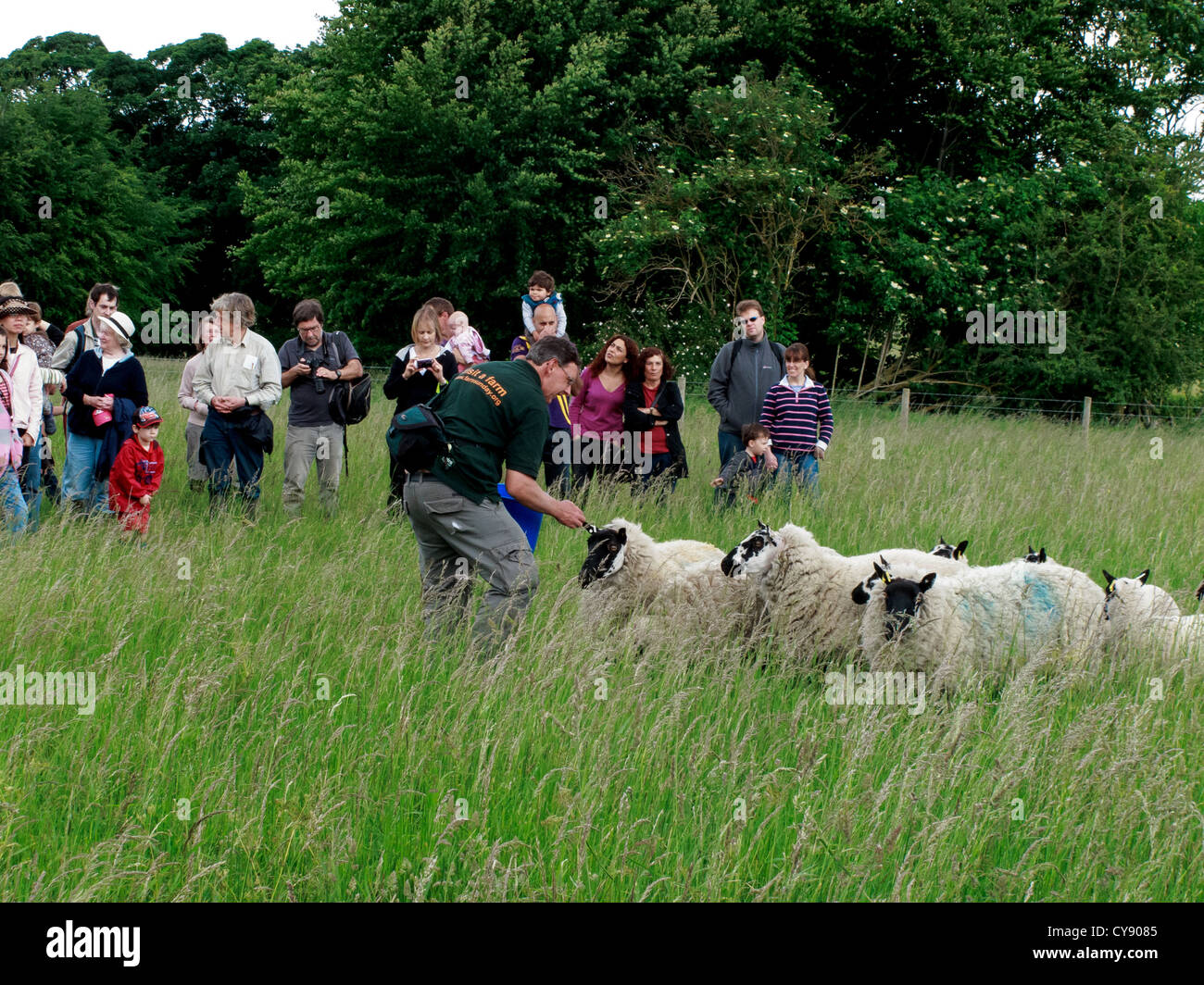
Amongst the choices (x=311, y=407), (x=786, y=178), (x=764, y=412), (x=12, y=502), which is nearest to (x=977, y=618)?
(x=764, y=412)

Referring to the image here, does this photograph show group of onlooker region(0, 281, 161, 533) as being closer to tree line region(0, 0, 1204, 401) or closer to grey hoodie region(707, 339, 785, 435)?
grey hoodie region(707, 339, 785, 435)

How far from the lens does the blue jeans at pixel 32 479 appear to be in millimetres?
7270

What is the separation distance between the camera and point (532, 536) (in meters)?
6.17

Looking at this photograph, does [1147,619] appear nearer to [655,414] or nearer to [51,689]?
[655,414]

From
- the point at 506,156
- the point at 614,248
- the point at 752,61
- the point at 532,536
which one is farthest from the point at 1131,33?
the point at 532,536

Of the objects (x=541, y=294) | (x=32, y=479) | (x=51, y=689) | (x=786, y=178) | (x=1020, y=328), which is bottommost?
(x=51, y=689)

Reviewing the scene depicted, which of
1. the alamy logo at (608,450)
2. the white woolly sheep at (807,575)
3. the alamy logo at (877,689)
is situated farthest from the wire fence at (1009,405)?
the alamy logo at (877,689)

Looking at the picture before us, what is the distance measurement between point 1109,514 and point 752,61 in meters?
17.4

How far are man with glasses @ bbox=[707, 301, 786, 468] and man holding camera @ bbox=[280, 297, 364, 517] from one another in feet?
10.8

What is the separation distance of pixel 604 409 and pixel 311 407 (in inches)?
101

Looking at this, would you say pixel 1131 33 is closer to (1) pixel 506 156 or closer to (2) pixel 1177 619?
(1) pixel 506 156

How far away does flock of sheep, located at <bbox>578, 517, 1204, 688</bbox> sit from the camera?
17.7 ft

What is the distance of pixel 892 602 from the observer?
209 inches
